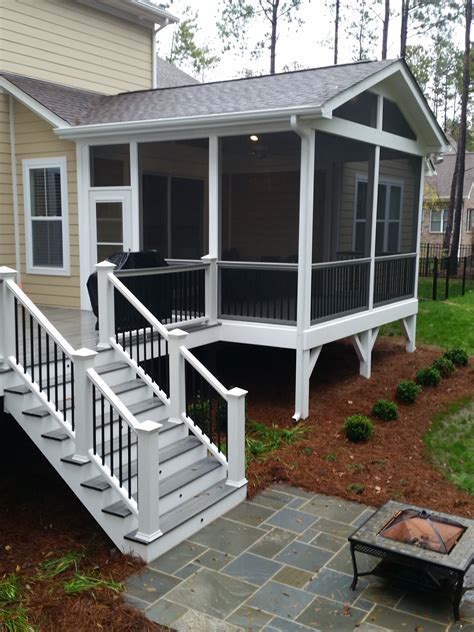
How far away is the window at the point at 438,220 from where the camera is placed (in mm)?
33594

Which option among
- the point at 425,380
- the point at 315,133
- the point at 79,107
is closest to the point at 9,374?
the point at 315,133

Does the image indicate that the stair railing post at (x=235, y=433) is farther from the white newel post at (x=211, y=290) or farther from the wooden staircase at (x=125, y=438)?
the white newel post at (x=211, y=290)

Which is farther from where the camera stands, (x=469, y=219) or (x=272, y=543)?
(x=469, y=219)

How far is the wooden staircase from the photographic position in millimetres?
4961

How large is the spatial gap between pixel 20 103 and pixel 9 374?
18.7 ft

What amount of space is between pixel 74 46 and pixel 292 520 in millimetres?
8920

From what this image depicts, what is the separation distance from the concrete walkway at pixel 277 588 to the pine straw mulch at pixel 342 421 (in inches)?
32.2

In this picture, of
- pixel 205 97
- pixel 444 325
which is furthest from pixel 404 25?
pixel 205 97

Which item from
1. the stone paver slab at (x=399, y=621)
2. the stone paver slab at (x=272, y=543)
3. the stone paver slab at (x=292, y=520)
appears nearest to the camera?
the stone paver slab at (x=399, y=621)

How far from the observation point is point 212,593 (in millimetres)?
4480

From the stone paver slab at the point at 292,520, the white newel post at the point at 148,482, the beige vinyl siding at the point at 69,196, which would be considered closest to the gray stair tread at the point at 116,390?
the white newel post at the point at 148,482

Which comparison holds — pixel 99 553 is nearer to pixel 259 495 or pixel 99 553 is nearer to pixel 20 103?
pixel 259 495

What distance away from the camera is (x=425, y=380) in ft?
32.6

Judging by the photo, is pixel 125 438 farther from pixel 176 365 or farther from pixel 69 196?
pixel 69 196
